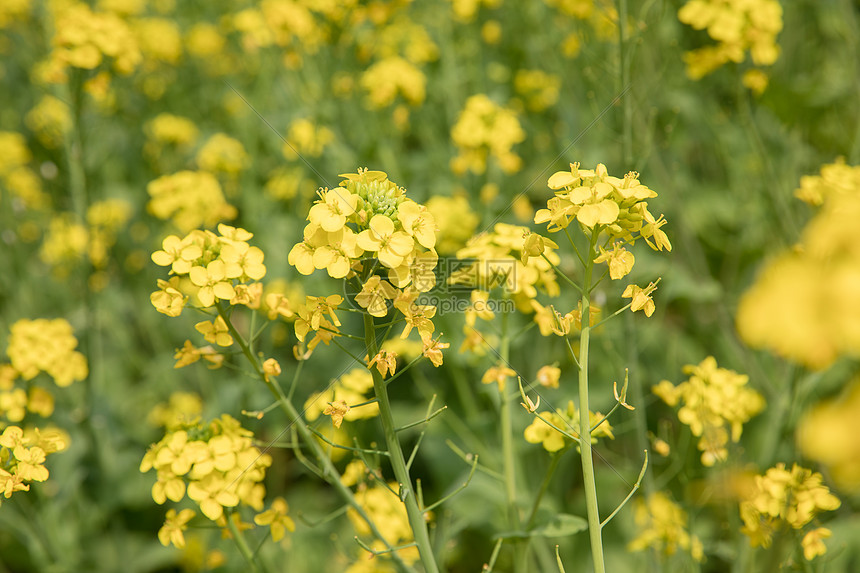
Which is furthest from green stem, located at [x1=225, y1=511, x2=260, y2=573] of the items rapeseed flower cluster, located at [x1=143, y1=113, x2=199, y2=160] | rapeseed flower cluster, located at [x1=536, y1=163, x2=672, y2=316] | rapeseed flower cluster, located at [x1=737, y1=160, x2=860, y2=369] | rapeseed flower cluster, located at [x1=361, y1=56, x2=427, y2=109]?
rapeseed flower cluster, located at [x1=143, y1=113, x2=199, y2=160]

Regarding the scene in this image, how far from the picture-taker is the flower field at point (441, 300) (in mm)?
1521

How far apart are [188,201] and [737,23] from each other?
9.61 ft

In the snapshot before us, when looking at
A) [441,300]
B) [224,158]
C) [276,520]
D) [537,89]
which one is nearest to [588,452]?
[276,520]

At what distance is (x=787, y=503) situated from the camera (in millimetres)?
1645

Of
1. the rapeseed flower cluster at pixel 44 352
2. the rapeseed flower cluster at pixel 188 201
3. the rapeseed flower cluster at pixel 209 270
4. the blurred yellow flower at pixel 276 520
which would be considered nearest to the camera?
the rapeseed flower cluster at pixel 209 270

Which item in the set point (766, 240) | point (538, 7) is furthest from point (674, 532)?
point (538, 7)

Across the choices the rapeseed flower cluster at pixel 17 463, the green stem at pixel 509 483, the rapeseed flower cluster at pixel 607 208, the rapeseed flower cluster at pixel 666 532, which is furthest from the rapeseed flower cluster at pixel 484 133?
the rapeseed flower cluster at pixel 17 463

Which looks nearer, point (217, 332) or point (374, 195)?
point (374, 195)

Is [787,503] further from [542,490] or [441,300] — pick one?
[441,300]

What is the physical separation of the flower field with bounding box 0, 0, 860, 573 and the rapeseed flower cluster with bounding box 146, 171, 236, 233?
0.02 meters

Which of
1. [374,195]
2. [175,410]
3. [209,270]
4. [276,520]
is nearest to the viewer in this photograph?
[374,195]

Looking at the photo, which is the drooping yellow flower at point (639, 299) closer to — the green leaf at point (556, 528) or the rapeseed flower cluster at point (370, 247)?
the rapeseed flower cluster at point (370, 247)

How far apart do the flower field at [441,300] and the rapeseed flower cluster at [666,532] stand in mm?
20

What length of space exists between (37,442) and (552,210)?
1.71 m
